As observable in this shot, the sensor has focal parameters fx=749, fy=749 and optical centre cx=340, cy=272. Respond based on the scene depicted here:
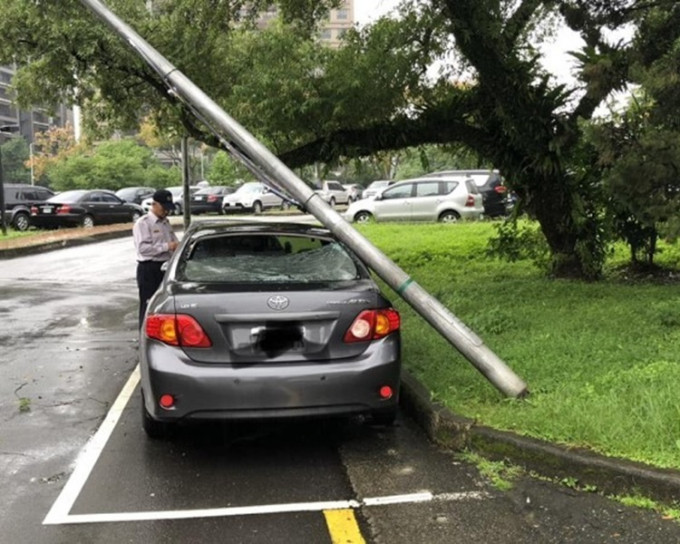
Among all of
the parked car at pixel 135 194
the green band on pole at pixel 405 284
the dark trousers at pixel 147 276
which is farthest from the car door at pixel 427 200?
the green band on pole at pixel 405 284

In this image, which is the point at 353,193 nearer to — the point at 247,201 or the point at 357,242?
the point at 247,201

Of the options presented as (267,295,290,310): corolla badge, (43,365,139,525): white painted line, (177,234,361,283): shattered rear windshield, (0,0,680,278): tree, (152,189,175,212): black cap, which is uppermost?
(0,0,680,278): tree

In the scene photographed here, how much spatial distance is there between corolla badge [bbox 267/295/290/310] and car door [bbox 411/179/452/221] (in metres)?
19.1

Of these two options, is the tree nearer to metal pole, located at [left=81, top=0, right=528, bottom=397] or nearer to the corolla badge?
metal pole, located at [left=81, top=0, right=528, bottom=397]

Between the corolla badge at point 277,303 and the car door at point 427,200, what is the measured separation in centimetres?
1912

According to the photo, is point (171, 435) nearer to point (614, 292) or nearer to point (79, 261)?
point (614, 292)

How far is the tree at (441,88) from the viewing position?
8.17m

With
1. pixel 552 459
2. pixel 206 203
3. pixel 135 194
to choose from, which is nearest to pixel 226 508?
pixel 552 459

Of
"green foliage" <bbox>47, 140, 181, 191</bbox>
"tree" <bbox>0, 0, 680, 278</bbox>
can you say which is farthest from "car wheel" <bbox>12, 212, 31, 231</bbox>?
"green foliage" <bbox>47, 140, 181, 191</bbox>

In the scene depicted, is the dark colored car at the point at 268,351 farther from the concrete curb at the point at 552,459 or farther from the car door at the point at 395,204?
the car door at the point at 395,204

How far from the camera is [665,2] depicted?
678 centimetres

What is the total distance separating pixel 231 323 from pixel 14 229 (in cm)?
2388

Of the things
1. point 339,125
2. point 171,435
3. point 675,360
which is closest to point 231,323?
point 171,435

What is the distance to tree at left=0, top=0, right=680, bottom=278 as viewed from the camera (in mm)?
8172
